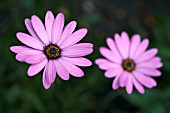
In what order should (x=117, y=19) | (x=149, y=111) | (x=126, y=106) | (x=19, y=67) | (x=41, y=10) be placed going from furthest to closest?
(x=117, y=19) → (x=126, y=106) → (x=149, y=111) → (x=19, y=67) → (x=41, y=10)

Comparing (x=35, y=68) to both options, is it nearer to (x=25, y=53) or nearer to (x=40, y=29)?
(x=25, y=53)

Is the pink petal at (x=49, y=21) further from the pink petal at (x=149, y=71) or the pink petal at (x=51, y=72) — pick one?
the pink petal at (x=149, y=71)

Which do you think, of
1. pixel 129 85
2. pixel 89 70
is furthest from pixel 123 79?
pixel 89 70

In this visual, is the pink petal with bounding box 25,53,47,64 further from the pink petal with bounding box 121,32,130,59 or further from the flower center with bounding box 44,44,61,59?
the pink petal with bounding box 121,32,130,59

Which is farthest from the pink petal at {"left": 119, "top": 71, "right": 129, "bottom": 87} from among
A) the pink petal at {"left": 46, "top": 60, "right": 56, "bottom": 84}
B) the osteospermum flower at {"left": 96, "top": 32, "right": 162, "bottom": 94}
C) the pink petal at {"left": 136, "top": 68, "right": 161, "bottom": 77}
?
the pink petal at {"left": 46, "top": 60, "right": 56, "bottom": 84}

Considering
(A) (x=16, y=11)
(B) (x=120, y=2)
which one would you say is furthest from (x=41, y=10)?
(B) (x=120, y=2)

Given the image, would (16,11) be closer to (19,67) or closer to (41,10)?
(41,10)

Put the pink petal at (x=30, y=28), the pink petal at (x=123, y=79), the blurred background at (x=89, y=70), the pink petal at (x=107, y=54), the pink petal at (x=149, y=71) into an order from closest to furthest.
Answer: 1. the pink petal at (x=30, y=28)
2. the pink petal at (x=123, y=79)
3. the pink petal at (x=107, y=54)
4. the pink petal at (x=149, y=71)
5. the blurred background at (x=89, y=70)

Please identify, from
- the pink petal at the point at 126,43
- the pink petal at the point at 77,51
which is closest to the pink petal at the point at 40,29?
the pink petal at the point at 77,51
